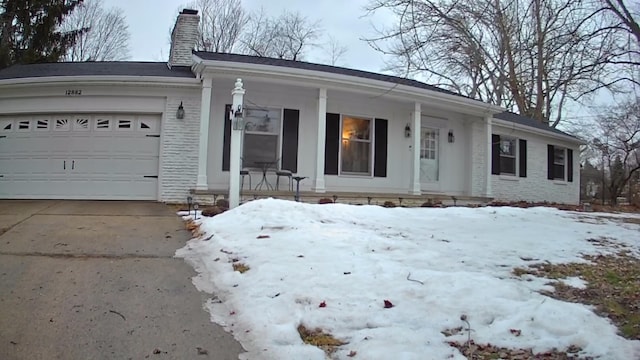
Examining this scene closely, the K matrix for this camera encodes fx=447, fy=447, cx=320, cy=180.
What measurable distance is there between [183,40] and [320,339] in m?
10.9

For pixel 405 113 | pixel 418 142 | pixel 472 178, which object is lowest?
pixel 472 178

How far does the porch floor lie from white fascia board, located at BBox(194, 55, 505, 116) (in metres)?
2.47

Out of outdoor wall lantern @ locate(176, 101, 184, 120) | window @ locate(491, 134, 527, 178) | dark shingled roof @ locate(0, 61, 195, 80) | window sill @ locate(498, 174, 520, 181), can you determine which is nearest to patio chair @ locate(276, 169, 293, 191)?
outdoor wall lantern @ locate(176, 101, 184, 120)

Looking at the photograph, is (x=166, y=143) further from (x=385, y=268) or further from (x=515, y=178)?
(x=515, y=178)

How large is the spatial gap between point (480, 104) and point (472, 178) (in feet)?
7.08

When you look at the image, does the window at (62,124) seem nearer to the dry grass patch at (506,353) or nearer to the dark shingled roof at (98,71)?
the dark shingled roof at (98,71)

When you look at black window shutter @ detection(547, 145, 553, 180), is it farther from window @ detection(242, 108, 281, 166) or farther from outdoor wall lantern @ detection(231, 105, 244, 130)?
outdoor wall lantern @ detection(231, 105, 244, 130)

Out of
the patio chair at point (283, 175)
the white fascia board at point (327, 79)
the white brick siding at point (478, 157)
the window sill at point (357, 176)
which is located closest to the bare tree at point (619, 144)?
the white brick siding at point (478, 157)

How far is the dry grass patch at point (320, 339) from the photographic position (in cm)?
293

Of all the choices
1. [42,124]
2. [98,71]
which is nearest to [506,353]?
[98,71]

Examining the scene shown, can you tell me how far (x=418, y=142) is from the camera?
11.5 metres

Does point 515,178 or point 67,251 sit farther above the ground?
point 515,178

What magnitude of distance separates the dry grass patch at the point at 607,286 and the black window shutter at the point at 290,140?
22.6 feet

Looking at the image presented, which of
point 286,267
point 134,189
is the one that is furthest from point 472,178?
point 286,267
